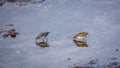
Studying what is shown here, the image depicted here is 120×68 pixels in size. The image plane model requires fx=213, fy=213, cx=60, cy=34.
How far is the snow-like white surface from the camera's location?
5.20 meters

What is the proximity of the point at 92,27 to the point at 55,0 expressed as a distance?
290 cm

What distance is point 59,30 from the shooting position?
6.46 meters

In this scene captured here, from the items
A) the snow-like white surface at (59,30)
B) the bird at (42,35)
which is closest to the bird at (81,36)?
A: the snow-like white surface at (59,30)

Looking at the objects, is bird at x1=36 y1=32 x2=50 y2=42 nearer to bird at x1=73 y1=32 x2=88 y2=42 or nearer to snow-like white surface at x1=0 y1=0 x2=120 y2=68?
snow-like white surface at x1=0 y1=0 x2=120 y2=68

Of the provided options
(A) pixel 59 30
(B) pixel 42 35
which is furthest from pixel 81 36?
(B) pixel 42 35

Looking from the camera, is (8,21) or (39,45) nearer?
(39,45)

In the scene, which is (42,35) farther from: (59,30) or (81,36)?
(81,36)

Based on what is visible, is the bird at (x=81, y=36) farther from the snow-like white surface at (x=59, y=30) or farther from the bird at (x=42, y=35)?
the bird at (x=42, y=35)

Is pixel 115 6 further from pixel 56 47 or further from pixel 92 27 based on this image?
pixel 56 47

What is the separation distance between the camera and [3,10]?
27.3 ft

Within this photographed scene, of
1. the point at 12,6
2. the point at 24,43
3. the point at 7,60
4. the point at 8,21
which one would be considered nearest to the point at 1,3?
the point at 12,6

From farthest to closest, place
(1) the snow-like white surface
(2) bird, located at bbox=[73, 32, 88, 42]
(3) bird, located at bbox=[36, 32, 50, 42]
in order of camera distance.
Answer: (3) bird, located at bbox=[36, 32, 50, 42], (2) bird, located at bbox=[73, 32, 88, 42], (1) the snow-like white surface

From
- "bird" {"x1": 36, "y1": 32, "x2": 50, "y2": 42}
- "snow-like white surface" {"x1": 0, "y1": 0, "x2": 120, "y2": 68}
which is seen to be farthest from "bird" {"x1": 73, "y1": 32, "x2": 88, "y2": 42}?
"bird" {"x1": 36, "y1": 32, "x2": 50, "y2": 42}

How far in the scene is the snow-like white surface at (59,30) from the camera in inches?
205
